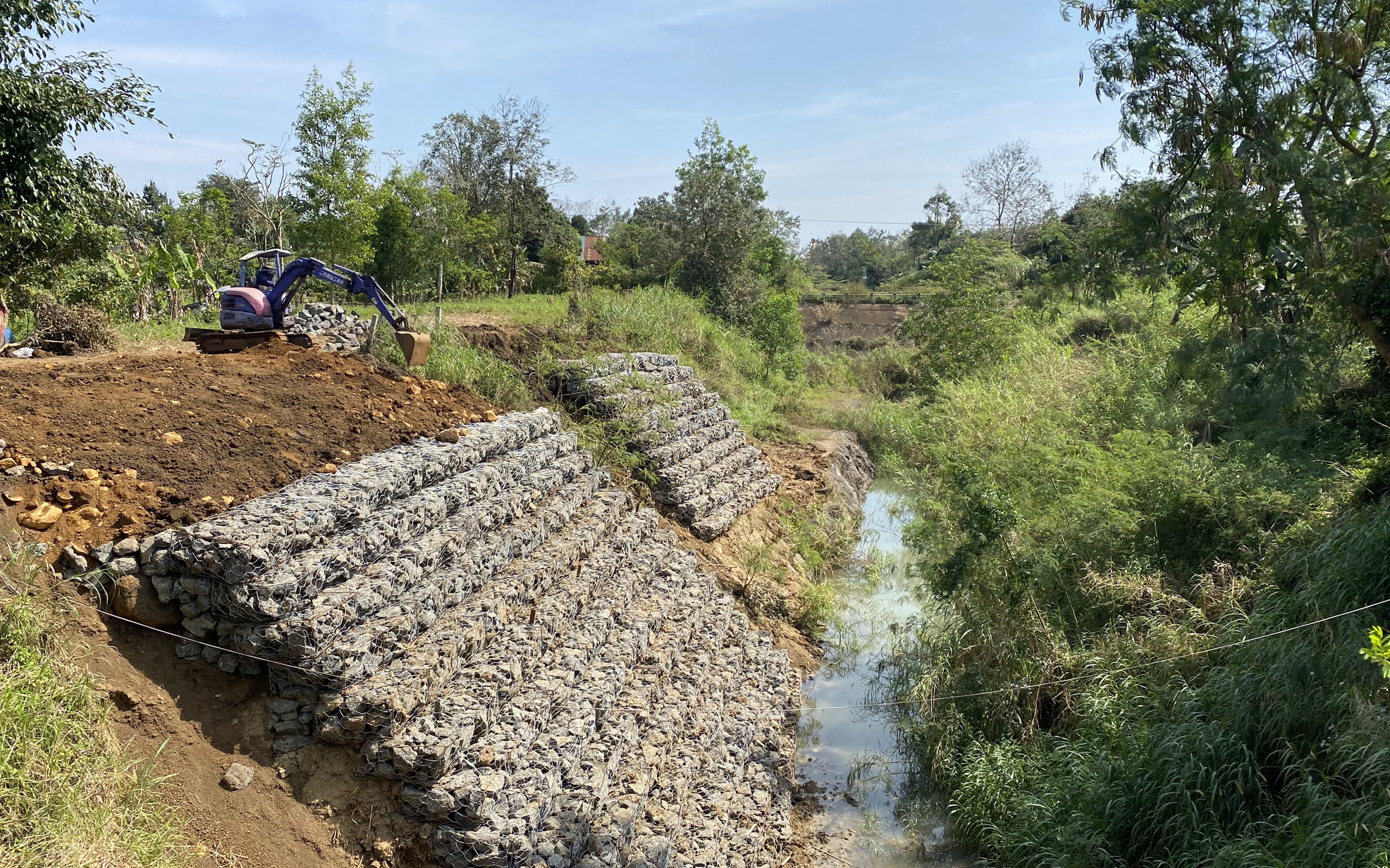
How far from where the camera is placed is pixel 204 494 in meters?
4.98

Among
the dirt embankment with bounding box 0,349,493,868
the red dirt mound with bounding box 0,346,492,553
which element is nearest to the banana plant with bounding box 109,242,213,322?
the red dirt mound with bounding box 0,346,492,553

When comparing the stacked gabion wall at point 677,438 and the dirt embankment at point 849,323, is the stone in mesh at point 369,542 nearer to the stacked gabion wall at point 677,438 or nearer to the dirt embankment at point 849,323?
the stacked gabion wall at point 677,438

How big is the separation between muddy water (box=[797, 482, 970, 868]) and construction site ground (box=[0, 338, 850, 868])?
3.53 meters

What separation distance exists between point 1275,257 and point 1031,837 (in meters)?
5.22

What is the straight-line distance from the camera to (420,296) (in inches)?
771

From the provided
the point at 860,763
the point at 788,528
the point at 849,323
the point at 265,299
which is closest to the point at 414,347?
the point at 265,299

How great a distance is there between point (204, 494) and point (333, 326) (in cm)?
428

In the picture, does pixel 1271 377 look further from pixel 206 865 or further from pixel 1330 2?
pixel 206 865

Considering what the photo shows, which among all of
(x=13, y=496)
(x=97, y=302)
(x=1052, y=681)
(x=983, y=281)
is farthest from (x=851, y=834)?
(x=983, y=281)

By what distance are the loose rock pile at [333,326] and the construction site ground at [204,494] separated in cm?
89

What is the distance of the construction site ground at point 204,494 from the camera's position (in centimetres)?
406

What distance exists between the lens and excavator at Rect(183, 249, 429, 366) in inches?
314

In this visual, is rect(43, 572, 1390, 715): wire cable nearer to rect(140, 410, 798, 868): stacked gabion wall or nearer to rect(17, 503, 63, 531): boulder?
rect(140, 410, 798, 868): stacked gabion wall

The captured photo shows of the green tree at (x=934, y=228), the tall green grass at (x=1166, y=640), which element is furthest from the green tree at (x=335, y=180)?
the green tree at (x=934, y=228)
